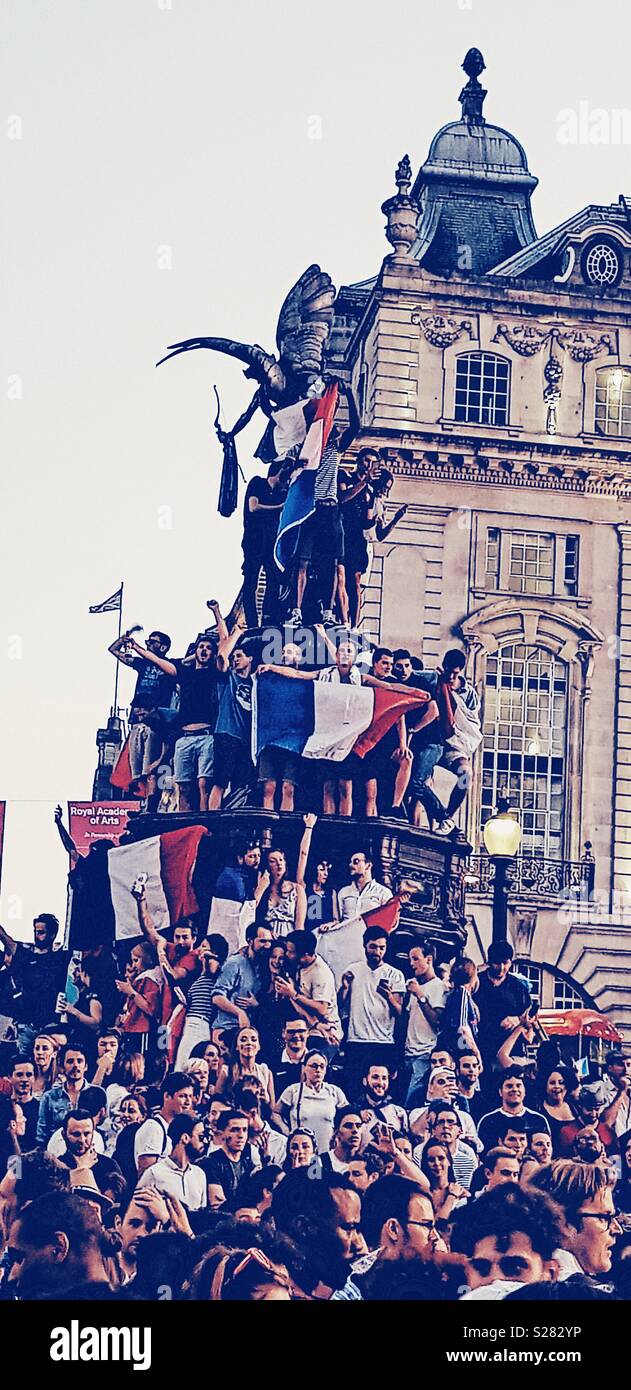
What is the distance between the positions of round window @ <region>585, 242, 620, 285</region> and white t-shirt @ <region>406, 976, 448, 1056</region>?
1227 centimetres

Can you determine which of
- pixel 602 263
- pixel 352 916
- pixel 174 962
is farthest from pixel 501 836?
pixel 602 263

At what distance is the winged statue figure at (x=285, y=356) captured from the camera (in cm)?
3875

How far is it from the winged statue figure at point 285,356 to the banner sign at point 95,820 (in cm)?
417

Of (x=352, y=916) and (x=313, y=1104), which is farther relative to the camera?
(x=352, y=916)

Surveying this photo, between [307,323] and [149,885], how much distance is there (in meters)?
7.84

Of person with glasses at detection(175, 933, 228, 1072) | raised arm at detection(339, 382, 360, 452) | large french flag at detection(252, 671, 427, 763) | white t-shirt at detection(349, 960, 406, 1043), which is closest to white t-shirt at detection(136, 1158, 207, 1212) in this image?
person with glasses at detection(175, 933, 228, 1072)

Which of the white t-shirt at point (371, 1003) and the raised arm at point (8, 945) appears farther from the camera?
the raised arm at point (8, 945)

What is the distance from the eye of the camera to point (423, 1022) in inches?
1369

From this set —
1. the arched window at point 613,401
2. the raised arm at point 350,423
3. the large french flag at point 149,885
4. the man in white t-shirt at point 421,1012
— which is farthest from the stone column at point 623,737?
the large french flag at point 149,885

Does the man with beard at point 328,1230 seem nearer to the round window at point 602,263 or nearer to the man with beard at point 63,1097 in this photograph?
the man with beard at point 63,1097

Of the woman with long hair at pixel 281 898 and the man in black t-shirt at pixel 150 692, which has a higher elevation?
the man in black t-shirt at pixel 150 692

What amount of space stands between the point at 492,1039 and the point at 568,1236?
7.97 feet

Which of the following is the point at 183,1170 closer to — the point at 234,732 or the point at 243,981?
the point at 243,981
